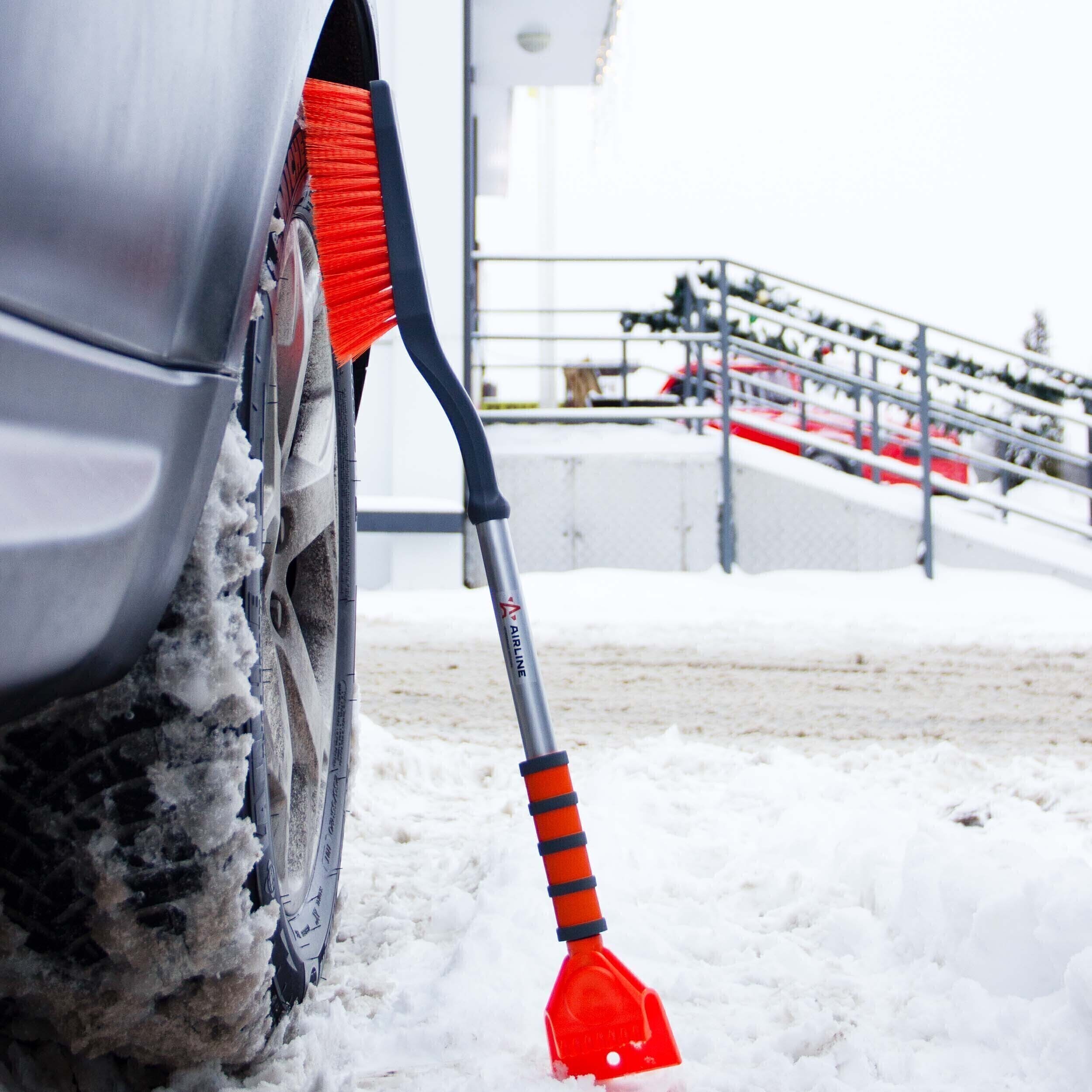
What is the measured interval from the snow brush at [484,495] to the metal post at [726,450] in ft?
18.2

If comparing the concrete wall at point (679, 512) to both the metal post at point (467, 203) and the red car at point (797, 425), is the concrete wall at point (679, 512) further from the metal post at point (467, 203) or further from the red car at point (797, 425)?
the metal post at point (467, 203)

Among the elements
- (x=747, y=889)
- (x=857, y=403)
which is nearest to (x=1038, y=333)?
(x=857, y=403)

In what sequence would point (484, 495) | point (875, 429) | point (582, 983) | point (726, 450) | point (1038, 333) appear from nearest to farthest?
point (582, 983) → point (484, 495) → point (726, 450) → point (875, 429) → point (1038, 333)

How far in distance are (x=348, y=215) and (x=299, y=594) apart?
46 centimetres

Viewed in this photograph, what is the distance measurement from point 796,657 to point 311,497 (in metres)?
2.95

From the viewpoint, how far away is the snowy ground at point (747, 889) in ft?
3.20

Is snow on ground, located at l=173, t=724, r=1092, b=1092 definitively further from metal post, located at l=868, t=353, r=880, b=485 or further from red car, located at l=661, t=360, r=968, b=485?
red car, located at l=661, t=360, r=968, b=485

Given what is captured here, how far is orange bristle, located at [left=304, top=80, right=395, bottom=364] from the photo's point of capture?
1086mm

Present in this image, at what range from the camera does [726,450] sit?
264 inches

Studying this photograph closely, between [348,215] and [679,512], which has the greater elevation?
[679,512]

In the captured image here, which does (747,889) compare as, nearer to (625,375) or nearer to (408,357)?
(408,357)

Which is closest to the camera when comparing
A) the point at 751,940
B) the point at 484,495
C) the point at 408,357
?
the point at 484,495

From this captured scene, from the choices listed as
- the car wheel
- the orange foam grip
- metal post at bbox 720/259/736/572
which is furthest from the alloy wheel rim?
metal post at bbox 720/259/736/572

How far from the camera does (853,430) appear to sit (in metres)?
7.73
